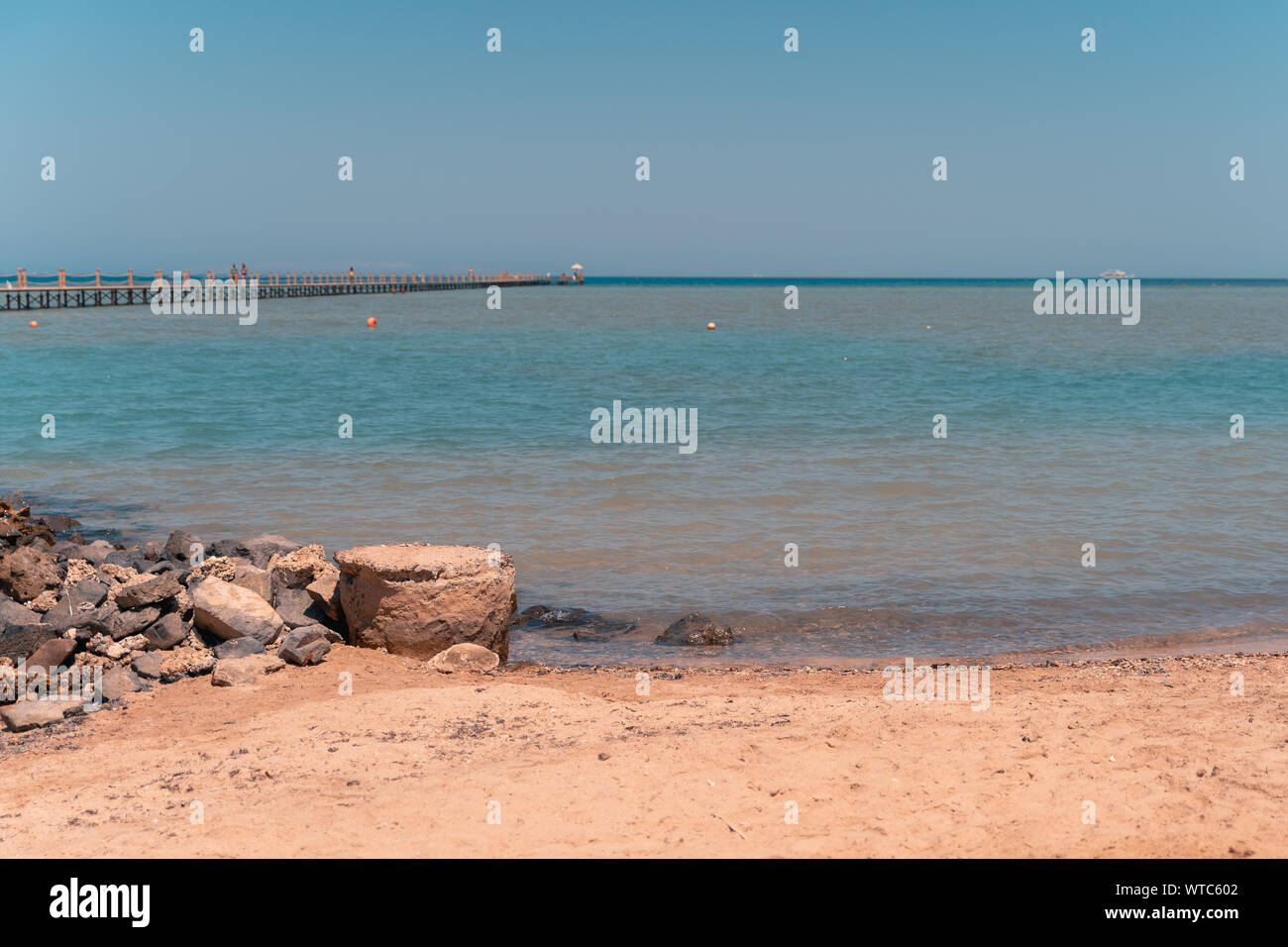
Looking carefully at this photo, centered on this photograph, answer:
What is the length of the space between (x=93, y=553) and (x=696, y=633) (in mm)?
6368

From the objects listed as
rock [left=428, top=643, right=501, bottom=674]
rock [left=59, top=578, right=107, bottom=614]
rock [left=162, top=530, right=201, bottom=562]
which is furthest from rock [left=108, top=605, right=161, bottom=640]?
rock [left=162, top=530, right=201, bottom=562]

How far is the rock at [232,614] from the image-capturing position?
28.5ft

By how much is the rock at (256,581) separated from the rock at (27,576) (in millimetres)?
1610

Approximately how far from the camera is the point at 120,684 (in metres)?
7.82

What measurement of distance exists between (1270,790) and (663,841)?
2993 mm

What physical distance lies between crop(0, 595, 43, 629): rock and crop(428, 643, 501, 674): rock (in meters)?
3.13

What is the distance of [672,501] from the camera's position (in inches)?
593

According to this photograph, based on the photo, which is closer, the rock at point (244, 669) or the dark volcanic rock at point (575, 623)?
the rock at point (244, 669)

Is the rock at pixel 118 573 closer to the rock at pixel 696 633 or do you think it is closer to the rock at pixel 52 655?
the rock at pixel 52 655

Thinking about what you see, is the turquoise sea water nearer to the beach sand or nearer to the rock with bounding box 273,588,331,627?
the rock with bounding box 273,588,331,627

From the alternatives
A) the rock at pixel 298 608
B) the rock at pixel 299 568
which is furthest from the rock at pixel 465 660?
the rock at pixel 299 568

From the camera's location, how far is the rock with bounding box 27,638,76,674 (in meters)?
8.03

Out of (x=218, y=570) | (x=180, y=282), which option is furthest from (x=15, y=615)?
(x=180, y=282)
